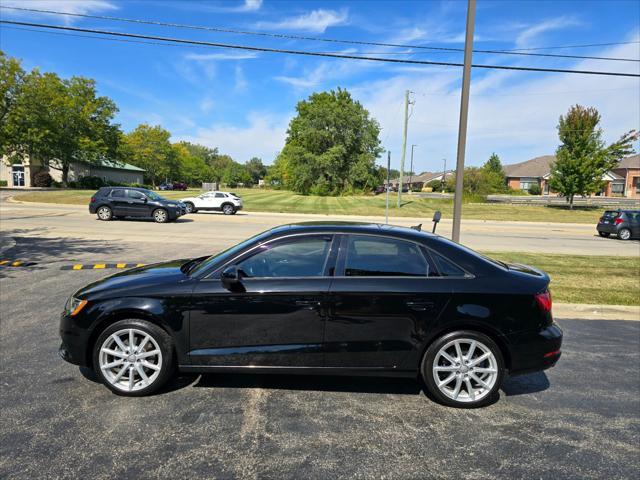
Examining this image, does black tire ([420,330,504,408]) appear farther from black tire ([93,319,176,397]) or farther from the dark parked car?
the dark parked car

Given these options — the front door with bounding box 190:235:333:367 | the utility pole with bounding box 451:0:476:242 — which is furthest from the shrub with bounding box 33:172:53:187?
the front door with bounding box 190:235:333:367

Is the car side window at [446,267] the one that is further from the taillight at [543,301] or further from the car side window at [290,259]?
the car side window at [290,259]

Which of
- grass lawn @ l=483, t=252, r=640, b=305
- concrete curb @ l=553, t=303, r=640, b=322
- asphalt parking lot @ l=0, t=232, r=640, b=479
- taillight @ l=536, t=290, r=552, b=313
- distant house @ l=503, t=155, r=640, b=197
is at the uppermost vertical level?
distant house @ l=503, t=155, r=640, b=197

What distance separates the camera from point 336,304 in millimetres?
3293

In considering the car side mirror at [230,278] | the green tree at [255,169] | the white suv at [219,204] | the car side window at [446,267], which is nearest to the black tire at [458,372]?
the car side window at [446,267]

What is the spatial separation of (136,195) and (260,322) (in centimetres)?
1841

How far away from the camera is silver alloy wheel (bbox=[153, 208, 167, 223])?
19.0 metres

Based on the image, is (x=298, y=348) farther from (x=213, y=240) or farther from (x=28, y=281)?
(x=213, y=240)

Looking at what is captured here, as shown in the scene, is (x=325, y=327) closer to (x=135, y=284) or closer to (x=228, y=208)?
(x=135, y=284)

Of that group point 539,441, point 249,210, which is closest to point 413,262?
point 539,441

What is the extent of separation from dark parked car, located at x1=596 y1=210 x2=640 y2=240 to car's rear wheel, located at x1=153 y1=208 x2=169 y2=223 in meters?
21.0

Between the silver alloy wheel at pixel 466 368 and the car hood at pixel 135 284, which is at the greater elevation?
the car hood at pixel 135 284

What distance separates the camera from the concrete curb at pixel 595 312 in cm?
594

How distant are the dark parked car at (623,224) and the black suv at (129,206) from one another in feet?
67.5
